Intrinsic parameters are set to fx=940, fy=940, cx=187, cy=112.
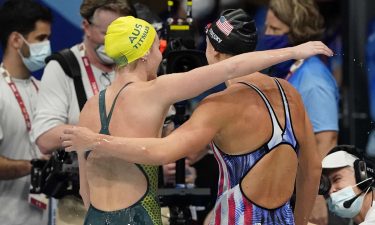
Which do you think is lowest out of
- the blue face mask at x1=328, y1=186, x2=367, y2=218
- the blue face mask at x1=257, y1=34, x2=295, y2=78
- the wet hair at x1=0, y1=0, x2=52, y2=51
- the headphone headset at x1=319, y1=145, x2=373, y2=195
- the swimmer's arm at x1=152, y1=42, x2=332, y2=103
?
the blue face mask at x1=328, y1=186, x2=367, y2=218

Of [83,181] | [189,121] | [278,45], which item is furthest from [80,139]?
[278,45]

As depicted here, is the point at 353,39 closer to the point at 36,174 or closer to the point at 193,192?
the point at 193,192

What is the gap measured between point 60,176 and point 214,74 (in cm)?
149

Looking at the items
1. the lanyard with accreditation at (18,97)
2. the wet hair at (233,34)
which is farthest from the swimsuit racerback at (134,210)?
the lanyard with accreditation at (18,97)

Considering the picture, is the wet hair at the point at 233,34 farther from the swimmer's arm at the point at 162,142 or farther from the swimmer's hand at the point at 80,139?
the swimmer's hand at the point at 80,139

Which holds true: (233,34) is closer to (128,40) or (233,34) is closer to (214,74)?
(214,74)

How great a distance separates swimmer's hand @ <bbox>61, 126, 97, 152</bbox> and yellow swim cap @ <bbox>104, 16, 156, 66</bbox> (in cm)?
39

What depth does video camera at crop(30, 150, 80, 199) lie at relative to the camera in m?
5.32

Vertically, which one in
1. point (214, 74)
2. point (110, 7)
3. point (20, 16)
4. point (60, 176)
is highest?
point (214, 74)

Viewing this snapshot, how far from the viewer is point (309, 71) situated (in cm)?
603

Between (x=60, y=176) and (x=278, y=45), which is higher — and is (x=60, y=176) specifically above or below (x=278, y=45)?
below

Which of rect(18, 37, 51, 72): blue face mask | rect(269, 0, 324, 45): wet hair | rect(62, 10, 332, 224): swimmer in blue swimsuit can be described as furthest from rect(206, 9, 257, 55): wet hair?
rect(18, 37, 51, 72): blue face mask

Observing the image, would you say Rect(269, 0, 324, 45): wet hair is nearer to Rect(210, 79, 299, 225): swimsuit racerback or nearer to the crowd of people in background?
the crowd of people in background

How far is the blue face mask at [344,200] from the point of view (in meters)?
5.03
